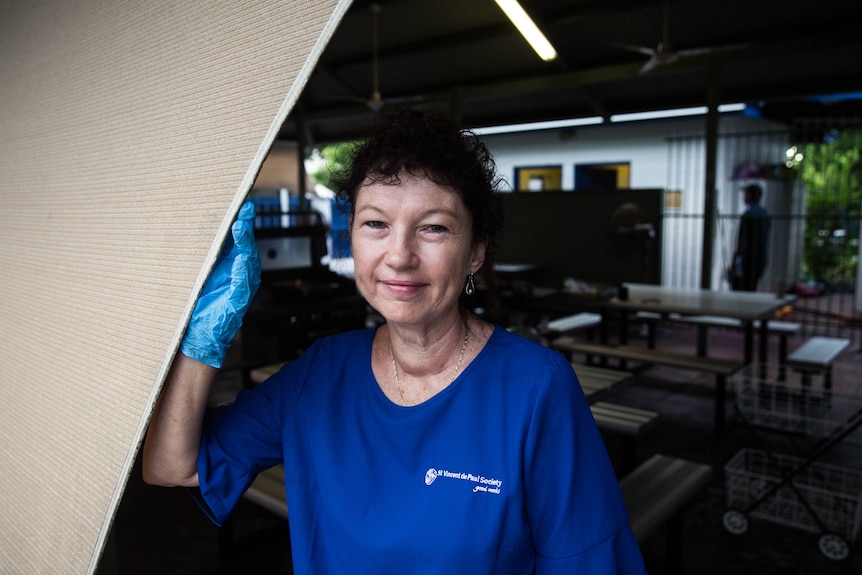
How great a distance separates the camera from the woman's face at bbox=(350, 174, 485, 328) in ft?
3.98

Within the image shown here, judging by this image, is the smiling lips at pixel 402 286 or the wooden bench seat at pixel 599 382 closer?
the smiling lips at pixel 402 286

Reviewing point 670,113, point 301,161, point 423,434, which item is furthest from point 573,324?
point 301,161

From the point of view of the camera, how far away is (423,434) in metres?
1.27

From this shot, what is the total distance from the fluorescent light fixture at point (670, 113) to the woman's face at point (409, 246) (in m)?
9.47

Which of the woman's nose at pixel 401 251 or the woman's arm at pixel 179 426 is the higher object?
the woman's nose at pixel 401 251

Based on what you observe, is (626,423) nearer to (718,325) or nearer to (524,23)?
(524,23)

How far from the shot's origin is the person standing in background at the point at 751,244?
862 cm

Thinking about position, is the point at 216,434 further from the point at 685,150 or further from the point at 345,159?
the point at 685,150

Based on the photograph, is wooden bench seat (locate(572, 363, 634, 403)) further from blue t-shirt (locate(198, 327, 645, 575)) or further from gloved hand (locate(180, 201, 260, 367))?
gloved hand (locate(180, 201, 260, 367))

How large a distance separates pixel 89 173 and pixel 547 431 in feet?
2.83

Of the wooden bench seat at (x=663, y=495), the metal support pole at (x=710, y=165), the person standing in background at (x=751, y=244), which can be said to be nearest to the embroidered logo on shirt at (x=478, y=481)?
the wooden bench seat at (x=663, y=495)

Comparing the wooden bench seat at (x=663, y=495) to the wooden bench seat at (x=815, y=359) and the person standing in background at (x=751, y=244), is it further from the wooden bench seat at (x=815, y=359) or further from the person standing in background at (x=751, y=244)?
the person standing in background at (x=751, y=244)

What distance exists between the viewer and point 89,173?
957mm

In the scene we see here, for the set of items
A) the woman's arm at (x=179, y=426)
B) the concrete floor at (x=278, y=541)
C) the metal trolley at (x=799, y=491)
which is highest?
the woman's arm at (x=179, y=426)
